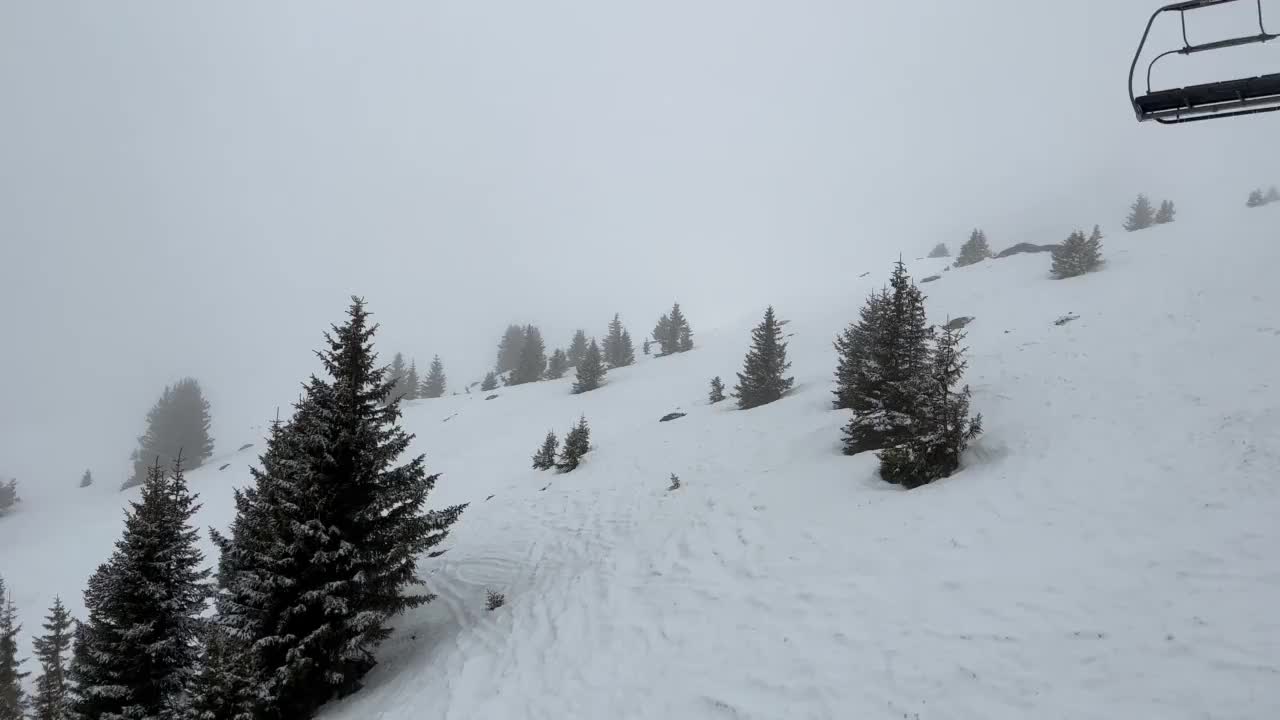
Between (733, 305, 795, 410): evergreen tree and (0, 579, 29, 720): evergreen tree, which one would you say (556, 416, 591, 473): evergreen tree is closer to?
(733, 305, 795, 410): evergreen tree

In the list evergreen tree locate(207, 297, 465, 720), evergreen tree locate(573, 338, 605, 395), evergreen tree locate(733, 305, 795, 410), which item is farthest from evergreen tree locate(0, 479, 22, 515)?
evergreen tree locate(733, 305, 795, 410)

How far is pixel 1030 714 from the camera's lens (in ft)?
18.6

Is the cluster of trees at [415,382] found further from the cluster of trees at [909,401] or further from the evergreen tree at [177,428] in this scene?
the cluster of trees at [909,401]

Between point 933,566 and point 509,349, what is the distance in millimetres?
64739

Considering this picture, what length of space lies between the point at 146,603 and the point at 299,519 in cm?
418

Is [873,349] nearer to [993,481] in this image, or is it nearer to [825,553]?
[993,481]

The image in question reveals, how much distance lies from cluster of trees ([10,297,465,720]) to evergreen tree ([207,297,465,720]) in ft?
0.09

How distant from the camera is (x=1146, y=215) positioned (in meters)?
53.1

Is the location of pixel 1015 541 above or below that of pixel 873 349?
below

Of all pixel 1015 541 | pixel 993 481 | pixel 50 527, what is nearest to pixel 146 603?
pixel 1015 541

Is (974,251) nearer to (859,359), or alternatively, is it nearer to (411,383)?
(859,359)

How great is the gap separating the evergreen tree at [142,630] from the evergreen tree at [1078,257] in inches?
1939

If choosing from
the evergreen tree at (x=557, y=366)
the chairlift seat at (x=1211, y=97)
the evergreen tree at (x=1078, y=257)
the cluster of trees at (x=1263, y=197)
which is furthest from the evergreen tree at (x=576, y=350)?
the cluster of trees at (x=1263, y=197)

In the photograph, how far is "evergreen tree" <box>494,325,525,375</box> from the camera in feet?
225
